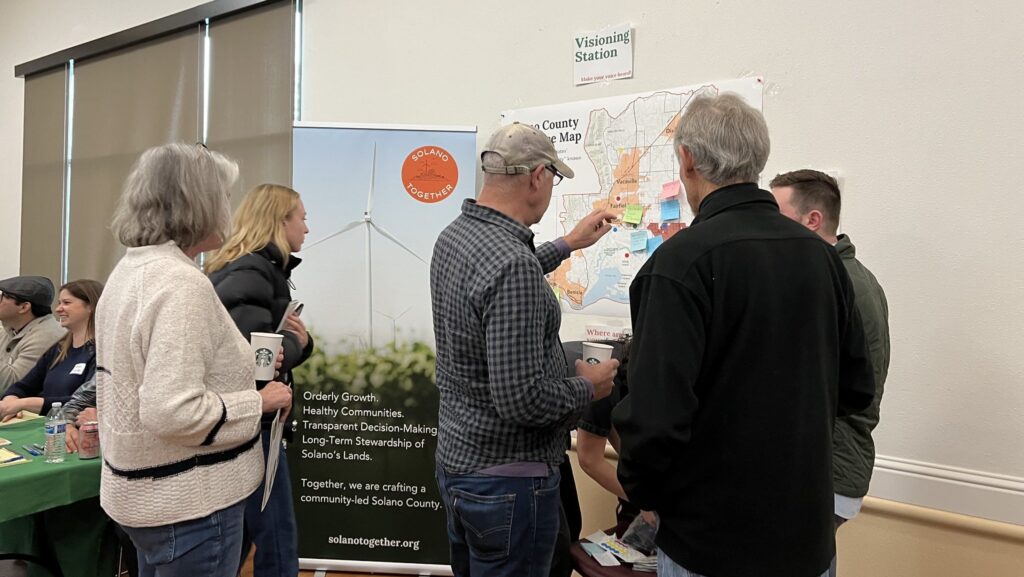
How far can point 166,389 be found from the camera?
118 centimetres

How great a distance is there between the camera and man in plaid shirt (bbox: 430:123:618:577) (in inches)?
51.1

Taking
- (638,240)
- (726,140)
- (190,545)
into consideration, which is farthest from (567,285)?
(190,545)

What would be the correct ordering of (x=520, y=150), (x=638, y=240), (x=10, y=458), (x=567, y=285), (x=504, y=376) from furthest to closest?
1. (x=567, y=285)
2. (x=638, y=240)
3. (x=10, y=458)
4. (x=520, y=150)
5. (x=504, y=376)

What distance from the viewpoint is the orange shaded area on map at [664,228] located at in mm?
2496

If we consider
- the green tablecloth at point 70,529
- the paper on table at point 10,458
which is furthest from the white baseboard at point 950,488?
the paper on table at point 10,458

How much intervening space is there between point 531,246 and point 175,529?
903 mm

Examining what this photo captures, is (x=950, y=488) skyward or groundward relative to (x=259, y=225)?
groundward

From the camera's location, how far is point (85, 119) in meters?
4.82

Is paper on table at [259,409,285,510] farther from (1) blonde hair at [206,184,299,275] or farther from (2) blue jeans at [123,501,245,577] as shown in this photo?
(1) blonde hair at [206,184,299,275]

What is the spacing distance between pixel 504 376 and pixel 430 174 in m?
1.86

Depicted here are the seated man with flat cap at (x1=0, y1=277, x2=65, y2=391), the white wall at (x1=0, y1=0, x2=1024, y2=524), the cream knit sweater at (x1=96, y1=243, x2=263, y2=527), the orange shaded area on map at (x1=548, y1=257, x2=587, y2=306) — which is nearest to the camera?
the cream knit sweater at (x1=96, y1=243, x2=263, y2=527)

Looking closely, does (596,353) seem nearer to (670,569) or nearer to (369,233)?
(670,569)

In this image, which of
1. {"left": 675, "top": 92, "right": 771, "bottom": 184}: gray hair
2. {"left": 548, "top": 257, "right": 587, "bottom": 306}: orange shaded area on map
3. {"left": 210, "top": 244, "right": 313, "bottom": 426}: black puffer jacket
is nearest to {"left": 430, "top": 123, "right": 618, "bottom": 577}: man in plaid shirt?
{"left": 675, "top": 92, "right": 771, "bottom": 184}: gray hair

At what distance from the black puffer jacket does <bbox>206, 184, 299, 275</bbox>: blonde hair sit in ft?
0.11
